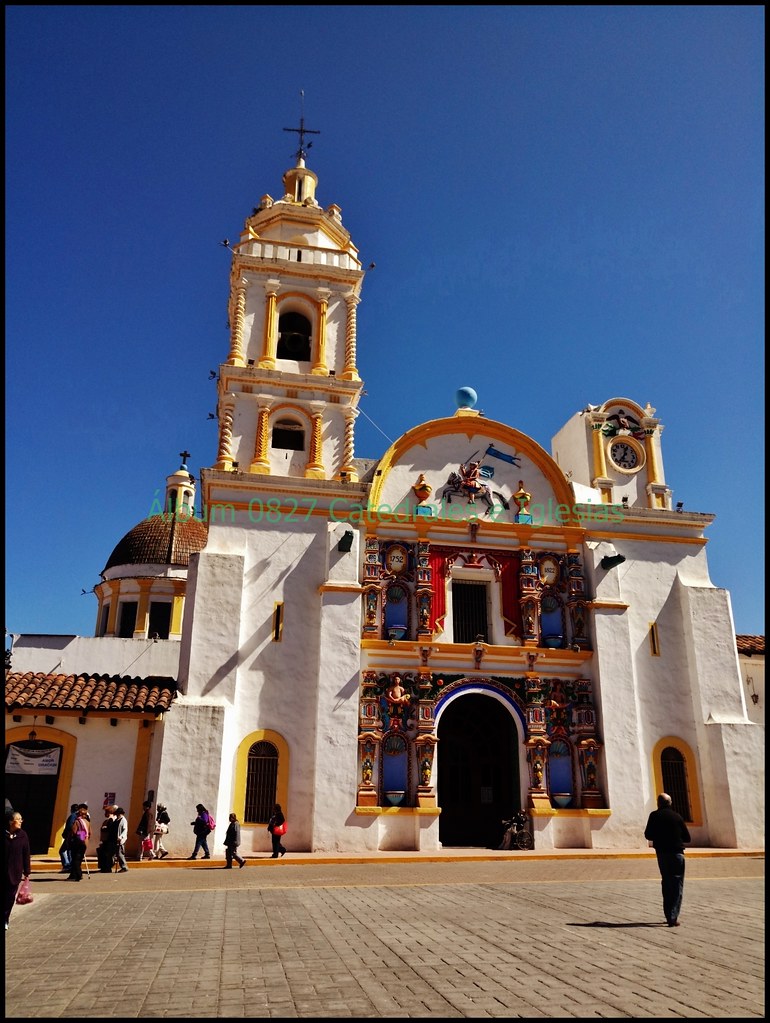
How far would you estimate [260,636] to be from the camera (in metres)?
19.8

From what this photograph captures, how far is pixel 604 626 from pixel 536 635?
2054 mm

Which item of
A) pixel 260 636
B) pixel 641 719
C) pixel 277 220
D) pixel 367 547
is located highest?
pixel 277 220

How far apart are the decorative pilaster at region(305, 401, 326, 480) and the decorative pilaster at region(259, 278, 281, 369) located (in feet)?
6.38

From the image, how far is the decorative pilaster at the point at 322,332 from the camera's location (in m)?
23.2

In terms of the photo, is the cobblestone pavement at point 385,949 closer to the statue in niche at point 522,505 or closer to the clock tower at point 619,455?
the statue in niche at point 522,505

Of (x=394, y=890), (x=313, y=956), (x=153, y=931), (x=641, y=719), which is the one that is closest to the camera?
(x=313, y=956)

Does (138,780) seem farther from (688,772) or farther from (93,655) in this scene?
(688,772)

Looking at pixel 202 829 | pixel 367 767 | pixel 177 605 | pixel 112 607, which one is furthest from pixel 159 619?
pixel 202 829

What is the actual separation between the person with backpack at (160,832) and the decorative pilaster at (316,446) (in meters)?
9.58

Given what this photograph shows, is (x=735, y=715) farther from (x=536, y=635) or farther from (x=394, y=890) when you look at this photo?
(x=394, y=890)

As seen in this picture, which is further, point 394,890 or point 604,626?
point 604,626

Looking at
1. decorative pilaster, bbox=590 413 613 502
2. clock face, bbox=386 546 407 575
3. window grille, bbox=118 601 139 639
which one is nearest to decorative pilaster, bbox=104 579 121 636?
window grille, bbox=118 601 139 639

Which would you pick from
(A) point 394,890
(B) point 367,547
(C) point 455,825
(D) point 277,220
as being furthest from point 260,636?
(D) point 277,220

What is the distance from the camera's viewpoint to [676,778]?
2095cm
